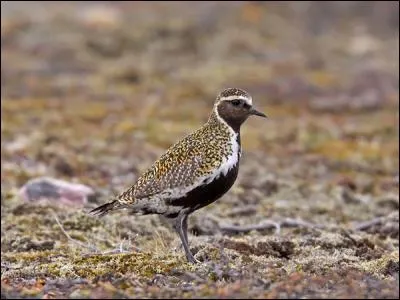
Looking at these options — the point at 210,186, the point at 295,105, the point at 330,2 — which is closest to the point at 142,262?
the point at 210,186

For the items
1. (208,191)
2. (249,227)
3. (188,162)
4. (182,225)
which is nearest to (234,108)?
(188,162)

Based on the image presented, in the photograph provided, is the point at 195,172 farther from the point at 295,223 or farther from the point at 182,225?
the point at 295,223

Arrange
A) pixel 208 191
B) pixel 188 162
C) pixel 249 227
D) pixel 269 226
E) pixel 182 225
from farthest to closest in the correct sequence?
pixel 269 226 < pixel 249 227 < pixel 182 225 < pixel 188 162 < pixel 208 191

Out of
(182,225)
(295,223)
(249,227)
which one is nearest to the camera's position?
(182,225)

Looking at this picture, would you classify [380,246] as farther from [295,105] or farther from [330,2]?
[330,2]

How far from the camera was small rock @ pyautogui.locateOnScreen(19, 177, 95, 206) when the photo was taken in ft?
45.3

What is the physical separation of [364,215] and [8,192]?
17.8 ft

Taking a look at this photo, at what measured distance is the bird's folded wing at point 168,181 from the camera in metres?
8.91

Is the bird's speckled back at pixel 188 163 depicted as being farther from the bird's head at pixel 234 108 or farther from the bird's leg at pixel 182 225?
the bird's leg at pixel 182 225

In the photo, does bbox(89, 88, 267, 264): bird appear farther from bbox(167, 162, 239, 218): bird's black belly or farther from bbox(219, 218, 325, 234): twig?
bbox(219, 218, 325, 234): twig

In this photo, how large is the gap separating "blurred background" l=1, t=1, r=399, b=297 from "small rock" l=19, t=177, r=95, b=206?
0.07m

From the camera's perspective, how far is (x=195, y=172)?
8.88m

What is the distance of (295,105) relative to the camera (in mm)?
29375

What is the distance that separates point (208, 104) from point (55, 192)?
15.6m
